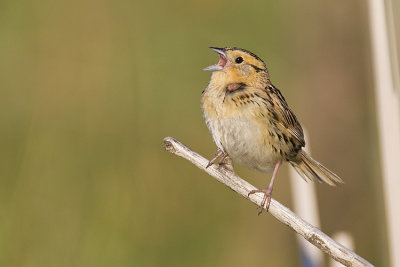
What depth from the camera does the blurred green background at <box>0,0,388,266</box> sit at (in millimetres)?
3670

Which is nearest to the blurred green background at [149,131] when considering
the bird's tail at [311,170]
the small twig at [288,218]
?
the bird's tail at [311,170]

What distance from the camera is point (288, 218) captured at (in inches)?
89.0

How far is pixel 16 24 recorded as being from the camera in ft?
15.3

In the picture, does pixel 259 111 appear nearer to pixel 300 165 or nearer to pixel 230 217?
pixel 300 165

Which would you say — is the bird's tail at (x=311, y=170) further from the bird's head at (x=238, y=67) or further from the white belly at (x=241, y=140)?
the bird's head at (x=238, y=67)

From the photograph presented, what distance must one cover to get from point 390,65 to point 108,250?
5.06 ft

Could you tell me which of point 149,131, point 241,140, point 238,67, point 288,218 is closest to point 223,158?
point 241,140

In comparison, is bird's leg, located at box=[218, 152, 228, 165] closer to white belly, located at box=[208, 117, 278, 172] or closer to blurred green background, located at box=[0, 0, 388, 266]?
white belly, located at box=[208, 117, 278, 172]

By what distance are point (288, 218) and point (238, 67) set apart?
80cm

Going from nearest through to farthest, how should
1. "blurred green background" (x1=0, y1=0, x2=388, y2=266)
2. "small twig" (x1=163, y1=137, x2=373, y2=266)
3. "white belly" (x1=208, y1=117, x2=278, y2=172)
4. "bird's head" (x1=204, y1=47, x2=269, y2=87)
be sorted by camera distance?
"small twig" (x1=163, y1=137, x2=373, y2=266) < "white belly" (x1=208, y1=117, x2=278, y2=172) < "bird's head" (x1=204, y1=47, x2=269, y2=87) < "blurred green background" (x1=0, y1=0, x2=388, y2=266)

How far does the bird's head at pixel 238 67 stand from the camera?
2842 mm

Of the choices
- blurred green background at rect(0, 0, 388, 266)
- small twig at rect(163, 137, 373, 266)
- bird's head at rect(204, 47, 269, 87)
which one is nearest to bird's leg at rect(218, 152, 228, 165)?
small twig at rect(163, 137, 373, 266)

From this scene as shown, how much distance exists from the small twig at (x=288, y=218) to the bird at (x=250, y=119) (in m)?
0.20

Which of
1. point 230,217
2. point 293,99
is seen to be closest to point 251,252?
point 230,217
